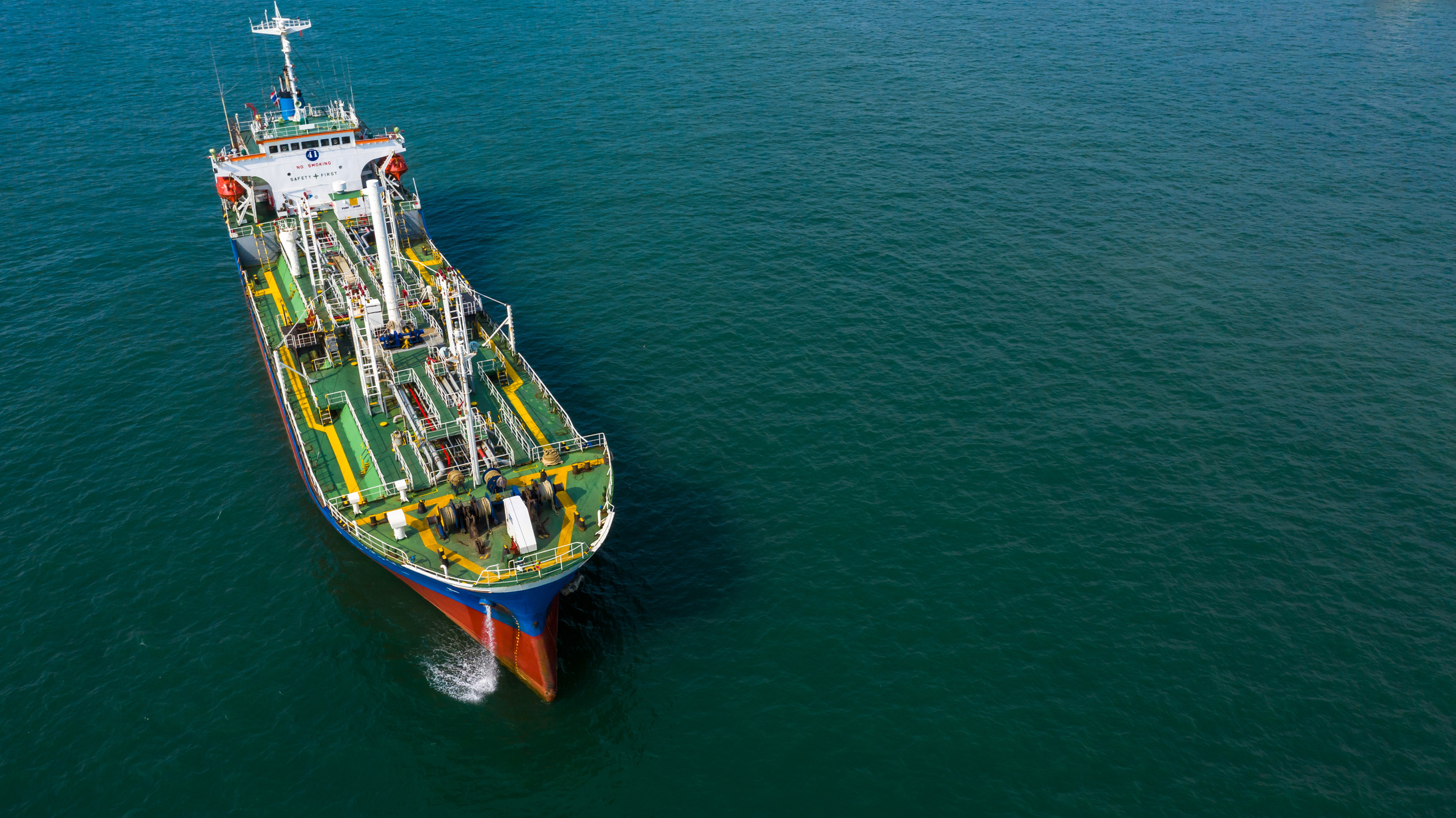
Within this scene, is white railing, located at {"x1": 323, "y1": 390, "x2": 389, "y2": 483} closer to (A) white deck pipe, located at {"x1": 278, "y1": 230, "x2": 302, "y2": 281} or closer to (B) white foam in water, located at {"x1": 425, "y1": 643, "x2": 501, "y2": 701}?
(B) white foam in water, located at {"x1": 425, "y1": 643, "x2": 501, "y2": 701}

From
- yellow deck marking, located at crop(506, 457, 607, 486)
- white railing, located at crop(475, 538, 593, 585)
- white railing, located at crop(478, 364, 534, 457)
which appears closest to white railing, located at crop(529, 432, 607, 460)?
white railing, located at crop(478, 364, 534, 457)

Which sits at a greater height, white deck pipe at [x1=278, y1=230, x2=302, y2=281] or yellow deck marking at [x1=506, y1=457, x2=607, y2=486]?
white deck pipe at [x1=278, y1=230, x2=302, y2=281]

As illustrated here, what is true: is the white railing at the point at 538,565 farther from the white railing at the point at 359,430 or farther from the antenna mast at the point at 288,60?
the antenna mast at the point at 288,60

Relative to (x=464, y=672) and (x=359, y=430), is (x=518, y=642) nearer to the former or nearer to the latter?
(x=464, y=672)

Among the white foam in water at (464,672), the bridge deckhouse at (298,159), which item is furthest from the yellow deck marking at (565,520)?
the bridge deckhouse at (298,159)

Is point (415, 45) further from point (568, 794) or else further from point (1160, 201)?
point (568, 794)

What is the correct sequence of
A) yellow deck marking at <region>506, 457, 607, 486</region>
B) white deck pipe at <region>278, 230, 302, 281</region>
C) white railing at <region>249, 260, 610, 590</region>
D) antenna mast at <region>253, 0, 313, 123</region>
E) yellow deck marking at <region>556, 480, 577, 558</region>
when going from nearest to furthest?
white railing at <region>249, 260, 610, 590</region> → yellow deck marking at <region>556, 480, 577, 558</region> → yellow deck marking at <region>506, 457, 607, 486</region> → white deck pipe at <region>278, 230, 302, 281</region> → antenna mast at <region>253, 0, 313, 123</region>
